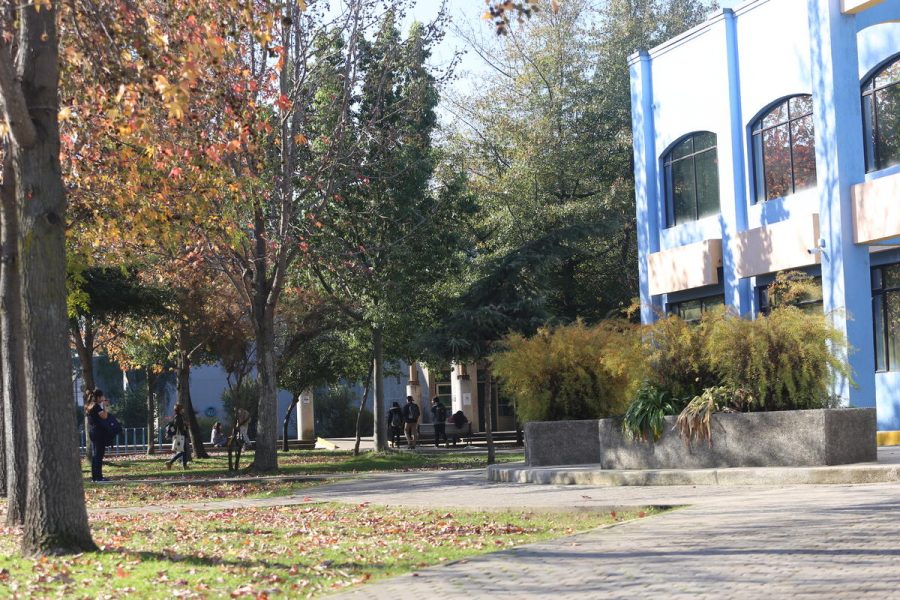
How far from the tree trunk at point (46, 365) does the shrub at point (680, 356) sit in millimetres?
7810

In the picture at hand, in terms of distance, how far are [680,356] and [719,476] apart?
1835 millimetres

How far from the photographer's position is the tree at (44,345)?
953 centimetres

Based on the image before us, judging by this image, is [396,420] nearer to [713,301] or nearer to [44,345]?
[713,301]

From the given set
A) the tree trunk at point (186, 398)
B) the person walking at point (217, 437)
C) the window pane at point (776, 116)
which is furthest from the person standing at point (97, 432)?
the person walking at point (217, 437)

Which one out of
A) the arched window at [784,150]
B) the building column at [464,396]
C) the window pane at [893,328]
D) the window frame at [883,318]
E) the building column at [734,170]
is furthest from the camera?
the building column at [464,396]

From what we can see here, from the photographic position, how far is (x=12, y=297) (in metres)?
14.2

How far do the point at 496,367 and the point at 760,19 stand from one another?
12673 mm

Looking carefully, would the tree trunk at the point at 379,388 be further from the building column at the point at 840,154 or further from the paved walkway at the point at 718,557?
the paved walkway at the point at 718,557

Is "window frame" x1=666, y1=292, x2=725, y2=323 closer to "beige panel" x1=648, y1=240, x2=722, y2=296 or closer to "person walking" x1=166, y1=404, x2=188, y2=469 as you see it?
"beige panel" x1=648, y1=240, x2=722, y2=296

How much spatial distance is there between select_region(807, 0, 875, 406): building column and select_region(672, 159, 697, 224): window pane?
19.7ft

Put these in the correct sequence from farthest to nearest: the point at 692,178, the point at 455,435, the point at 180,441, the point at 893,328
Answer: the point at 455,435, the point at 692,178, the point at 180,441, the point at 893,328

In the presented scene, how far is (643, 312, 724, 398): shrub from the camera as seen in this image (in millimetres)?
14562

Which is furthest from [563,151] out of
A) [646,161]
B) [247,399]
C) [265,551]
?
[265,551]

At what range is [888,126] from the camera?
23047 mm
